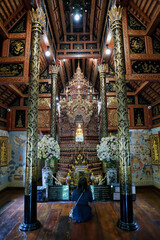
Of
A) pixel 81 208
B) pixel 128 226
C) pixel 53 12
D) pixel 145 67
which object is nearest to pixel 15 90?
pixel 53 12

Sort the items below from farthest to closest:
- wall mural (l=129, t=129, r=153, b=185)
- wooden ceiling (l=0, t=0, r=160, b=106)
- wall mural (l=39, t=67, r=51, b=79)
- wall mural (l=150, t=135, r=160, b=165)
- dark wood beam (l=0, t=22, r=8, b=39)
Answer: wall mural (l=39, t=67, r=51, b=79), wall mural (l=129, t=129, r=153, b=185), wall mural (l=150, t=135, r=160, b=165), wooden ceiling (l=0, t=0, r=160, b=106), dark wood beam (l=0, t=22, r=8, b=39)

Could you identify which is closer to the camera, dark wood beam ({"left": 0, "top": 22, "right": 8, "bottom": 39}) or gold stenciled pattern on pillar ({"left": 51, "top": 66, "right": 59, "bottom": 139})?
dark wood beam ({"left": 0, "top": 22, "right": 8, "bottom": 39})

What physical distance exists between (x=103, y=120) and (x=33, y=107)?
4.56 m

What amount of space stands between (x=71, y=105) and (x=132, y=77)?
8.41 m

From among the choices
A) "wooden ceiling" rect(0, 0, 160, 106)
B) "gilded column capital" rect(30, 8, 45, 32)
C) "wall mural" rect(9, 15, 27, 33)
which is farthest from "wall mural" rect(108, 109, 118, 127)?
"wall mural" rect(9, 15, 27, 33)

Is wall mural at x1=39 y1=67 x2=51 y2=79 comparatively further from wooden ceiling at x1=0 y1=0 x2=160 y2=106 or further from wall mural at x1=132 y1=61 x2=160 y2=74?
wall mural at x1=132 y1=61 x2=160 y2=74

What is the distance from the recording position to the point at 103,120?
25.8 ft

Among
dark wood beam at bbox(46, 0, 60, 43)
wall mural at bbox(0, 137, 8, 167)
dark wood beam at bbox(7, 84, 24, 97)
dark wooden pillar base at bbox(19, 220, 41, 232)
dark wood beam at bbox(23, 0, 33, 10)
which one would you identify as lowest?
dark wooden pillar base at bbox(19, 220, 41, 232)

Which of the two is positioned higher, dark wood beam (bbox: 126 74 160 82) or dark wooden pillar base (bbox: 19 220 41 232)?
dark wood beam (bbox: 126 74 160 82)

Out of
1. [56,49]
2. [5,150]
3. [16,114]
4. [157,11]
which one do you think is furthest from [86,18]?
[5,150]

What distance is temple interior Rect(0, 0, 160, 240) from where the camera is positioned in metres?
3.58

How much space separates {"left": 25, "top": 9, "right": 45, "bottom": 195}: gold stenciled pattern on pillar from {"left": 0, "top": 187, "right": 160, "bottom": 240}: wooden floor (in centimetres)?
84

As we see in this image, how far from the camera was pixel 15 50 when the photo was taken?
447 centimetres

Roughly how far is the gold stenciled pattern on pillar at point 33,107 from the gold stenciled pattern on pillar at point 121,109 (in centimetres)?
208
